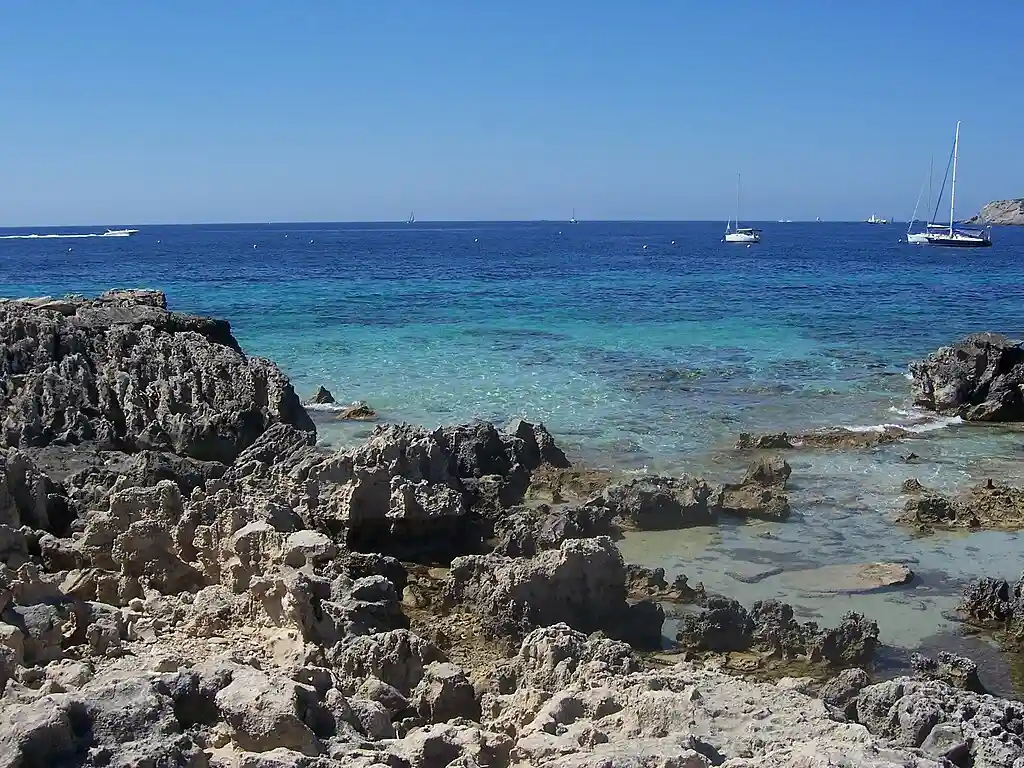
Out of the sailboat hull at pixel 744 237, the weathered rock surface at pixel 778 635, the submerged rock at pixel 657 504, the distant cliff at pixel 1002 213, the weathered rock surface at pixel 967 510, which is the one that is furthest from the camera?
the distant cliff at pixel 1002 213

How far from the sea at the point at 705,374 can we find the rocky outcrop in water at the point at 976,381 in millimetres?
538

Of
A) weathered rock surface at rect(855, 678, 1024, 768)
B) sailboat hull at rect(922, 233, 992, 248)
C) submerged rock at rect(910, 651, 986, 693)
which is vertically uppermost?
sailboat hull at rect(922, 233, 992, 248)

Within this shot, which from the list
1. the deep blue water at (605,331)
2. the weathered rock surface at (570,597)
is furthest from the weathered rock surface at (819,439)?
the weathered rock surface at (570,597)

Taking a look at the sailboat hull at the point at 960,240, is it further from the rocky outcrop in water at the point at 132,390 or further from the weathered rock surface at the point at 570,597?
the weathered rock surface at the point at 570,597

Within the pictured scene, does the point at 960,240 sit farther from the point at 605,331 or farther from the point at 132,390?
the point at 132,390

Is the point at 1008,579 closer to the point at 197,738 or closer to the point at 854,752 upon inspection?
the point at 854,752

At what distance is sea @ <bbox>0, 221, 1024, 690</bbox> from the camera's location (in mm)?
9664

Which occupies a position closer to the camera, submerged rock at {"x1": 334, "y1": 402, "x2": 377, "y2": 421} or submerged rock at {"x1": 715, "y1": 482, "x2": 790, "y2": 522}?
submerged rock at {"x1": 715, "y1": 482, "x2": 790, "y2": 522}

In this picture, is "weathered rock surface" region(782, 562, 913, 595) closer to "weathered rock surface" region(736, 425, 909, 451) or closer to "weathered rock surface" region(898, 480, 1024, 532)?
"weathered rock surface" region(898, 480, 1024, 532)

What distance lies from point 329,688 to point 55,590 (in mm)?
2434

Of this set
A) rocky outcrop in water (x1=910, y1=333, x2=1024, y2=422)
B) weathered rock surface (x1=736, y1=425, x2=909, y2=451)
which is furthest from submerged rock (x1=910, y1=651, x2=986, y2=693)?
rocky outcrop in water (x1=910, y1=333, x2=1024, y2=422)

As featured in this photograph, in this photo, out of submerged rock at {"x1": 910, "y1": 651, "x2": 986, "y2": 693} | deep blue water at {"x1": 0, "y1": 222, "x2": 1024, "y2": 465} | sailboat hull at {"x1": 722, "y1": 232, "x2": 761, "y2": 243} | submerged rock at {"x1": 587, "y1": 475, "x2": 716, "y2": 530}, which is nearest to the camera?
submerged rock at {"x1": 910, "y1": 651, "x2": 986, "y2": 693}

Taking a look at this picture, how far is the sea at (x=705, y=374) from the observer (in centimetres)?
966

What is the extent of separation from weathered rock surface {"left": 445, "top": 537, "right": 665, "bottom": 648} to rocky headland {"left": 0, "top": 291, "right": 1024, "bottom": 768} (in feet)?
0.07
